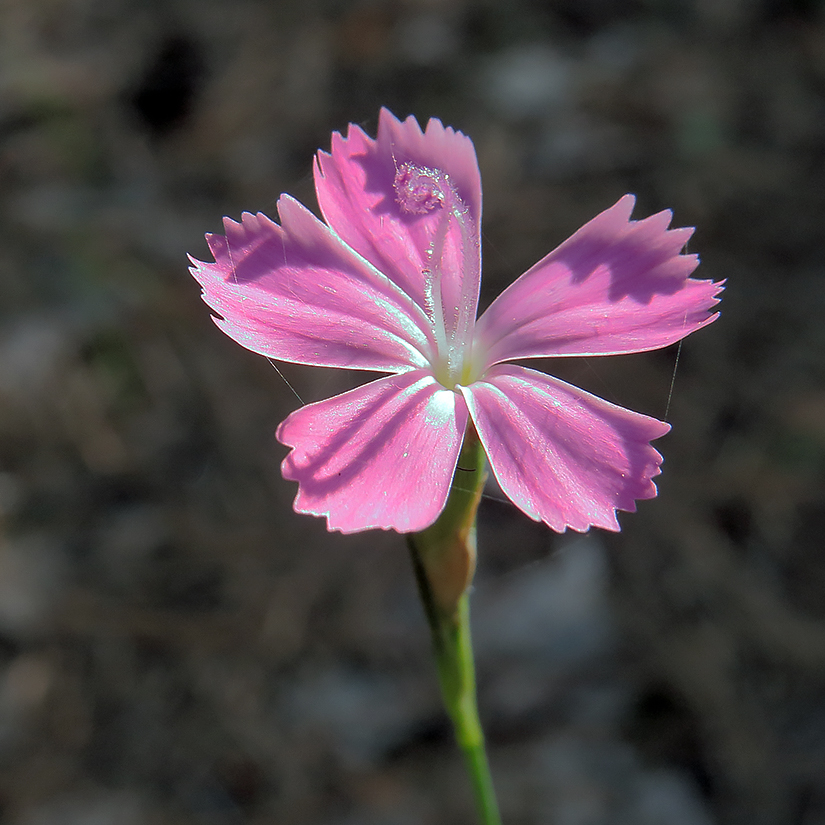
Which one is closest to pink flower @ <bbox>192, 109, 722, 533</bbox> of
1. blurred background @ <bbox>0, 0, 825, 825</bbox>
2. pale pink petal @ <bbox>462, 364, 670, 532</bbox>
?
pale pink petal @ <bbox>462, 364, 670, 532</bbox>

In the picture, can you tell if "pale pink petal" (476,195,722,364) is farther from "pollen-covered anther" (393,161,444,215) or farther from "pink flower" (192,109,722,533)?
"pollen-covered anther" (393,161,444,215)

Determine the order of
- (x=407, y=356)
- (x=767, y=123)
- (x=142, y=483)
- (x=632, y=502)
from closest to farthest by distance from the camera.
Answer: (x=632, y=502)
(x=407, y=356)
(x=142, y=483)
(x=767, y=123)

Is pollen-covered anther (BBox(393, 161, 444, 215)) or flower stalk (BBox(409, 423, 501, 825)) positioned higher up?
pollen-covered anther (BBox(393, 161, 444, 215))

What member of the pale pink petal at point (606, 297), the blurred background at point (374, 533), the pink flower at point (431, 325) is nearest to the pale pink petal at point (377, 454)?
the pink flower at point (431, 325)

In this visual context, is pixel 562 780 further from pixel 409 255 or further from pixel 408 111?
pixel 408 111

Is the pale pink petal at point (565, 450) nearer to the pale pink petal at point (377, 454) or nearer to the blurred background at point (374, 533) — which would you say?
the pale pink petal at point (377, 454)

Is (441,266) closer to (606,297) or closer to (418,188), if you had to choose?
(418,188)

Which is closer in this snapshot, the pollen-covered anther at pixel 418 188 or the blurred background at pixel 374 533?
the pollen-covered anther at pixel 418 188

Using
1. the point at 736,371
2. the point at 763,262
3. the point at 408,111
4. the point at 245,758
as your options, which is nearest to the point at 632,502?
the point at 245,758
